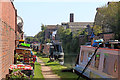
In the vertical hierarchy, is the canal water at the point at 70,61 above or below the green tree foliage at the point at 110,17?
below

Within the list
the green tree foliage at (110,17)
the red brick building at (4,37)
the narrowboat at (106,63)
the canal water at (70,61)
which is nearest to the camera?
the red brick building at (4,37)

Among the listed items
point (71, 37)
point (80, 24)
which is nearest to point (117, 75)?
point (71, 37)

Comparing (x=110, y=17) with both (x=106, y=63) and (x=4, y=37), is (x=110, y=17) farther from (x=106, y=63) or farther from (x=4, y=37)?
(x=4, y=37)

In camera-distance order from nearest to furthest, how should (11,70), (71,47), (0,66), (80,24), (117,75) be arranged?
(0,66)
(117,75)
(11,70)
(71,47)
(80,24)

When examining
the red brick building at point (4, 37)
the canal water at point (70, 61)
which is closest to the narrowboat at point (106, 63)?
the red brick building at point (4, 37)

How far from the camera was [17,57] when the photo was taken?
620 inches

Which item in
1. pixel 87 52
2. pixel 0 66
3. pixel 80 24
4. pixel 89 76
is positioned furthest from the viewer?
pixel 80 24

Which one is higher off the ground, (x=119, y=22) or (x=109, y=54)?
(x=119, y=22)

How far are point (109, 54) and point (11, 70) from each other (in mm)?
4045

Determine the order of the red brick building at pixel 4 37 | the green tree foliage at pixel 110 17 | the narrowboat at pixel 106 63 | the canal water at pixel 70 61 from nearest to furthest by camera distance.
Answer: the red brick building at pixel 4 37 < the narrowboat at pixel 106 63 < the canal water at pixel 70 61 < the green tree foliage at pixel 110 17

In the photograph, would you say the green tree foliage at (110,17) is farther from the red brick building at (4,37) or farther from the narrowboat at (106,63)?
the red brick building at (4,37)

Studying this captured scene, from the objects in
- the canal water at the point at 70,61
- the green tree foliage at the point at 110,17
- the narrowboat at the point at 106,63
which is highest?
the green tree foliage at the point at 110,17

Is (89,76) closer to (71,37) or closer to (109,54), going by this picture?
(109,54)

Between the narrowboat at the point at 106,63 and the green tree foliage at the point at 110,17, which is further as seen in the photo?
the green tree foliage at the point at 110,17
